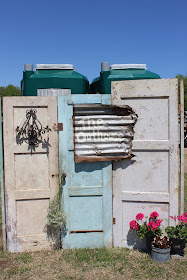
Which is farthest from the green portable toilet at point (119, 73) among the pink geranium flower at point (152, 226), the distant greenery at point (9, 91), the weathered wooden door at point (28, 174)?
the distant greenery at point (9, 91)

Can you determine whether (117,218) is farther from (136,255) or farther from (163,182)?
(163,182)

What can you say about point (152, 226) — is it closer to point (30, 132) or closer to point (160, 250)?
point (160, 250)

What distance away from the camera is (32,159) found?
14.1 feet

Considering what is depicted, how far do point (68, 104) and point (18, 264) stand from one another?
254cm

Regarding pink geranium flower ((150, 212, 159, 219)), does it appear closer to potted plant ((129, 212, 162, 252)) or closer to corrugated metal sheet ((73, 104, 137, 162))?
potted plant ((129, 212, 162, 252))

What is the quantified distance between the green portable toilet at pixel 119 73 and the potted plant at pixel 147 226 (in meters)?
2.71

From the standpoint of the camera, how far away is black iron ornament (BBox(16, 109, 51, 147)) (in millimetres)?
4211

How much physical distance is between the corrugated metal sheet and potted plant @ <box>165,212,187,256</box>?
4.07 feet

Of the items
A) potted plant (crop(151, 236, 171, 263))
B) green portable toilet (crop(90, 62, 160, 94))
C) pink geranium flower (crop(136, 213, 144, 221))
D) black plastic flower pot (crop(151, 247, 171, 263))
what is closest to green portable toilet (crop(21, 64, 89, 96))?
green portable toilet (crop(90, 62, 160, 94))

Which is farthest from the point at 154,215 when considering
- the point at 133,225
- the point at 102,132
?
the point at 102,132

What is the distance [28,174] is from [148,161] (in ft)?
6.33

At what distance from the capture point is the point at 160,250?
13.1ft

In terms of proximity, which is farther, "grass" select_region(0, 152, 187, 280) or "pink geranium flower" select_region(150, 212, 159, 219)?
"pink geranium flower" select_region(150, 212, 159, 219)

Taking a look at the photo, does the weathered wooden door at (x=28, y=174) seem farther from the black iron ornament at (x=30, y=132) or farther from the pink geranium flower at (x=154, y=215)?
the pink geranium flower at (x=154, y=215)
